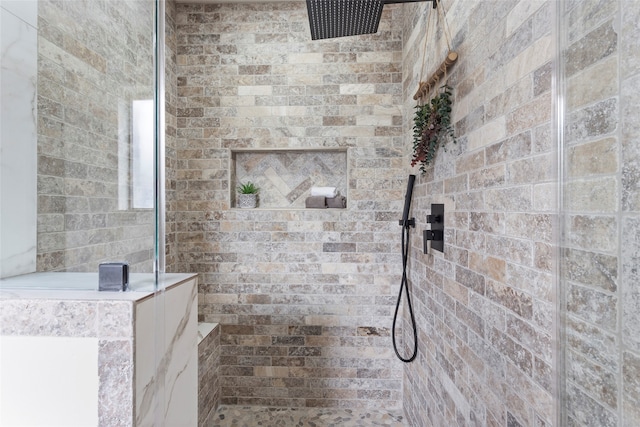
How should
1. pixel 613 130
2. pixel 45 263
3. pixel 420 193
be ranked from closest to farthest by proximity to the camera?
pixel 613 130
pixel 45 263
pixel 420 193

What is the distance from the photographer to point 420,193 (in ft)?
5.96

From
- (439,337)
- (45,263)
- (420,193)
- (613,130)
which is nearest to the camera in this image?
(613,130)

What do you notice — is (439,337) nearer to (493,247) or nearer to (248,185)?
(493,247)

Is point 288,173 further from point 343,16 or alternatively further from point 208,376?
point 208,376

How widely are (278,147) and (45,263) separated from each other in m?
1.63

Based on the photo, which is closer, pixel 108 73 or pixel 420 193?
pixel 108 73

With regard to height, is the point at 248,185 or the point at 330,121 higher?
the point at 330,121

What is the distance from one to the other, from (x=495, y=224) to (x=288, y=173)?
1686 millimetres

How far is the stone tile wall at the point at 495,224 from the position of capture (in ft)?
2.52

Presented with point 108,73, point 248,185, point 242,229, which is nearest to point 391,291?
point 242,229

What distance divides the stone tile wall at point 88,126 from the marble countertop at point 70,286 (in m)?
0.03

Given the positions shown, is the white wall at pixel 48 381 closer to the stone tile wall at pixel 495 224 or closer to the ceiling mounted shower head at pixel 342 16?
the stone tile wall at pixel 495 224

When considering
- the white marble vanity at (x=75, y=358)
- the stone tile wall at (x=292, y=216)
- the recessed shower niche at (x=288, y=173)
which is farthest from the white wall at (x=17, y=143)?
the recessed shower niche at (x=288, y=173)

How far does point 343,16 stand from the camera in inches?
60.1
